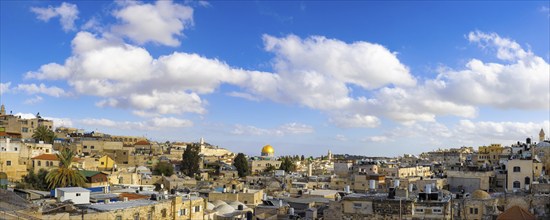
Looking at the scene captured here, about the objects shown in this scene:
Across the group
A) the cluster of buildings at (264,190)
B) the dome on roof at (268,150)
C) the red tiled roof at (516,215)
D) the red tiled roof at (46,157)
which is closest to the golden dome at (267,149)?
the dome on roof at (268,150)

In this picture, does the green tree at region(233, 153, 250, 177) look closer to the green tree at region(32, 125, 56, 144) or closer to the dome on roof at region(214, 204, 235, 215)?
the green tree at region(32, 125, 56, 144)

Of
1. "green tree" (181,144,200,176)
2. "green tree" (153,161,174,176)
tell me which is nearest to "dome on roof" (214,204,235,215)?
"green tree" (153,161,174,176)

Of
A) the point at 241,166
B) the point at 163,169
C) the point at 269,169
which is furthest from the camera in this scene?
the point at 269,169

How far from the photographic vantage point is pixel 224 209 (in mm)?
42875

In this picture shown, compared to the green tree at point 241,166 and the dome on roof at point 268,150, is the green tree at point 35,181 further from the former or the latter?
the dome on roof at point 268,150

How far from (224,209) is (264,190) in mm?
18421

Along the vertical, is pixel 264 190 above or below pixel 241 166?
below

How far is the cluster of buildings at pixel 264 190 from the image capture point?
3003 centimetres

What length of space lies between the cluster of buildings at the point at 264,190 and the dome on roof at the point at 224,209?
0.12 metres

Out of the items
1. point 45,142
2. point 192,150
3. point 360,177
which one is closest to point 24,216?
point 360,177

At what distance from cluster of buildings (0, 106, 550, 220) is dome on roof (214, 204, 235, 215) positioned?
12cm

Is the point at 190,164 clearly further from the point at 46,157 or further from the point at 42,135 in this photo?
the point at 46,157

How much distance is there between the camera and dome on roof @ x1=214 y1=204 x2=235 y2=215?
4205 cm

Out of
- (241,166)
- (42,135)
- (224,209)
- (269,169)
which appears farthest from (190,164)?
(224,209)
